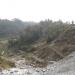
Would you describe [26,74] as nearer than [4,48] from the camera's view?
Yes

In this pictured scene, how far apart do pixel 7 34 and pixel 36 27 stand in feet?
165

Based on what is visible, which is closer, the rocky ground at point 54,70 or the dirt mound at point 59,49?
the rocky ground at point 54,70

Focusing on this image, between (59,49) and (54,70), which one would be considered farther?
(59,49)

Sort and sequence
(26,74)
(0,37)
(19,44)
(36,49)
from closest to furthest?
(26,74), (36,49), (19,44), (0,37)

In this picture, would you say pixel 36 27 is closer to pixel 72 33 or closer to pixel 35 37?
pixel 35 37

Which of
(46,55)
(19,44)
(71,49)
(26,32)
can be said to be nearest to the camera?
(71,49)

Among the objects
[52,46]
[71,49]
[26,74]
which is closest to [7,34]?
[52,46]

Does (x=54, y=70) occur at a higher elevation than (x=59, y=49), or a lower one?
higher

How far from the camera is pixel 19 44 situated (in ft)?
431

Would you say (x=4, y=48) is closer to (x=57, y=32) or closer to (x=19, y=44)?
(x=19, y=44)

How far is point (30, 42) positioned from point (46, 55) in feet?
116

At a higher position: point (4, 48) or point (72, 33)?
point (72, 33)

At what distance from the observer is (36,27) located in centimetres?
14912

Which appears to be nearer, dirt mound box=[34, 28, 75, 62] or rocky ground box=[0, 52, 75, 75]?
rocky ground box=[0, 52, 75, 75]
